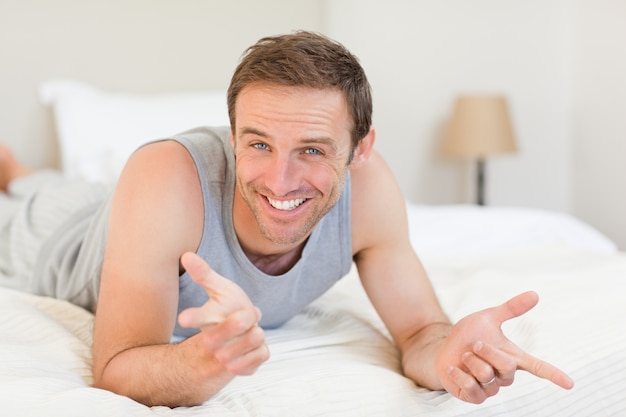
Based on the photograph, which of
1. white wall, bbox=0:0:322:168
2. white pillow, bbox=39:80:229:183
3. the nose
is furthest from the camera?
white wall, bbox=0:0:322:168

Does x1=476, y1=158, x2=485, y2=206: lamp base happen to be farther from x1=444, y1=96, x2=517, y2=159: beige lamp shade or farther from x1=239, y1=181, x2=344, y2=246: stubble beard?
x1=239, y1=181, x2=344, y2=246: stubble beard

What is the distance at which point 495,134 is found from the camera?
11.5 feet

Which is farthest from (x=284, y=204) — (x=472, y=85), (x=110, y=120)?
(x=472, y=85)

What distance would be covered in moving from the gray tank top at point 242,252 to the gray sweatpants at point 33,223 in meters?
0.51

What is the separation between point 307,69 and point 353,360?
0.44 meters

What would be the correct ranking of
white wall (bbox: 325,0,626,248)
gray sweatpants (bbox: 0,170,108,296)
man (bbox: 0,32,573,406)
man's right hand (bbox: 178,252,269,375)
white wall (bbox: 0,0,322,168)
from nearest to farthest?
man's right hand (bbox: 178,252,269,375)
man (bbox: 0,32,573,406)
gray sweatpants (bbox: 0,170,108,296)
white wall (bbox: 0,0,322,168)
white wall (bbox: 325,0,626,248)

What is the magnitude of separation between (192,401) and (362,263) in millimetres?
524

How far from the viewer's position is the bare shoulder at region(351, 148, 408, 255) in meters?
1.42

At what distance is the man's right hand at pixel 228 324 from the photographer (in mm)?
882

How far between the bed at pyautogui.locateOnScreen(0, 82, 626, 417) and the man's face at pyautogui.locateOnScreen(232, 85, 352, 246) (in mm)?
226

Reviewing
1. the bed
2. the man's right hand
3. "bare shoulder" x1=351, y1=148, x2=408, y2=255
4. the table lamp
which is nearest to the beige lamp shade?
the table lamp

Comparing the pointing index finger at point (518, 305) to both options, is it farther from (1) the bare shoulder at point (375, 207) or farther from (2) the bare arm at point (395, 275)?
(1) the bare shoulder at point (375, 207)

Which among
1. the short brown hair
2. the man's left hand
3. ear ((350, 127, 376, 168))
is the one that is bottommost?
the man's left hand

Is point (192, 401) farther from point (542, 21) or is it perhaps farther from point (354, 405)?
point (542, 21)
